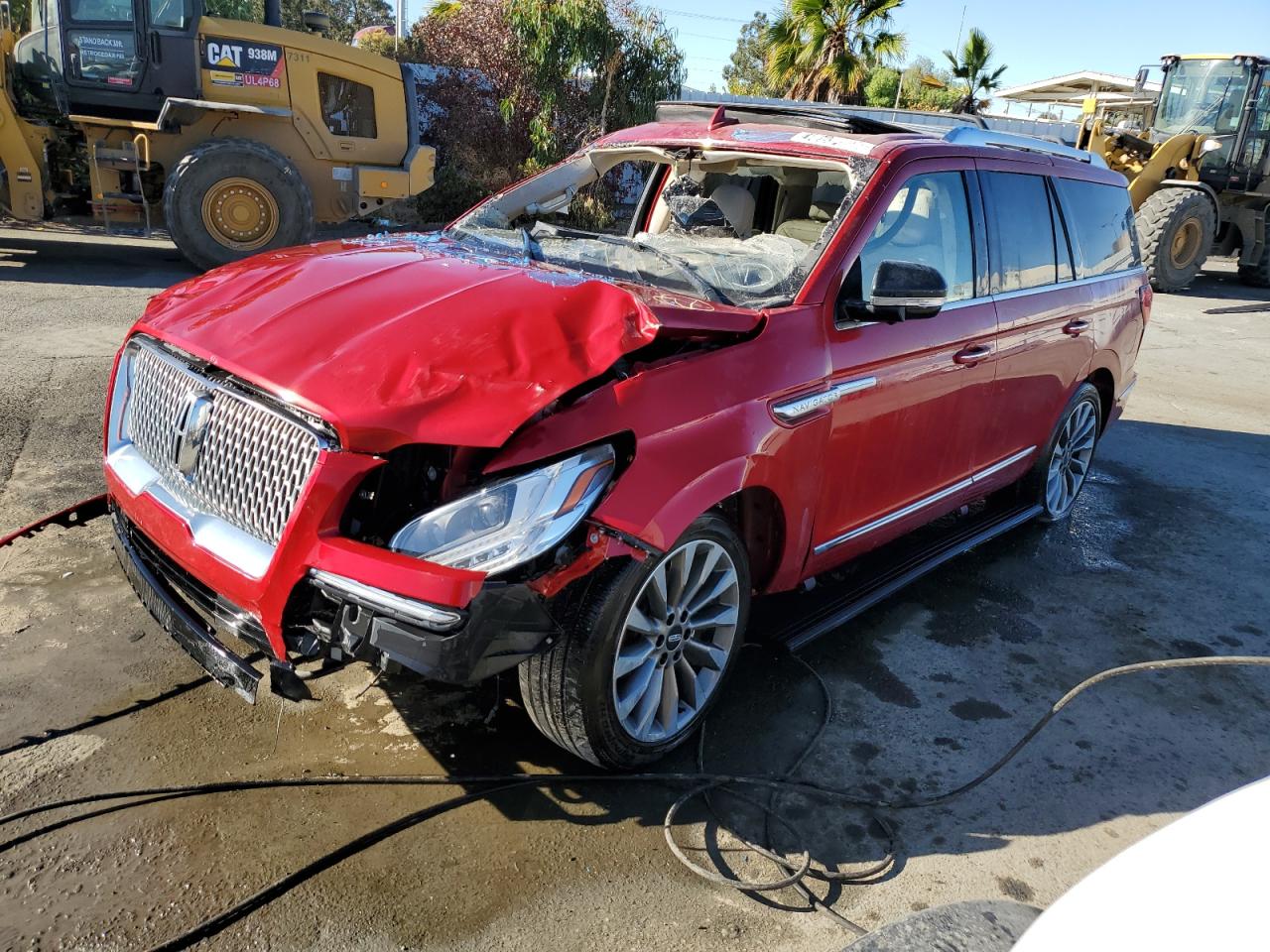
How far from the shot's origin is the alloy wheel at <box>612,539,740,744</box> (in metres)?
2.91

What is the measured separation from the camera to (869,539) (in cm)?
386

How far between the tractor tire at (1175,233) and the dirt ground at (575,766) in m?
11.8

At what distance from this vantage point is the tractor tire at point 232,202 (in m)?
10.4

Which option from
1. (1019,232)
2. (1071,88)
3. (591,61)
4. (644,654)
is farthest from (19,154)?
(1071,88)

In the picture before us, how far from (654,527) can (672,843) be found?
898 millimetres

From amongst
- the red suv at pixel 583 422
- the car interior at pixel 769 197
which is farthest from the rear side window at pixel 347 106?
the car interior at pixel 769 197

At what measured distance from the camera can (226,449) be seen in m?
2.77

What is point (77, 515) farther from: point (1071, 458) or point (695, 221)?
point (1071, 458)

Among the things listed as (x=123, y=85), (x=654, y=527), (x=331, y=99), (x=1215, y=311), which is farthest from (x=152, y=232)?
(x=1215, y=311)

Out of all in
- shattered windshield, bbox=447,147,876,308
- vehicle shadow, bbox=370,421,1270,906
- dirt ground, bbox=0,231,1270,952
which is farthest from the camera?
shattered windshield, bbox=447,147,876,308

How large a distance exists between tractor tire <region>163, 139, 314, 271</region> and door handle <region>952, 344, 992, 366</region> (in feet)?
29.3

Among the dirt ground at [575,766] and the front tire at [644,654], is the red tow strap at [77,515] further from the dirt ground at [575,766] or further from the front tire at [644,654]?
the front tire at [644,654]

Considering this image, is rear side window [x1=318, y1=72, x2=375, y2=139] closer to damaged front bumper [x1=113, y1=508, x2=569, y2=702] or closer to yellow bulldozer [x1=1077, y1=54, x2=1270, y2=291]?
damaged front bumper [x1=113, y1=508, x2=569, y2=702]

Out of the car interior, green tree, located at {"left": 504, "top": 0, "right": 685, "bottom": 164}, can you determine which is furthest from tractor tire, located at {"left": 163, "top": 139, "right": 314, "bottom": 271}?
the car interior
